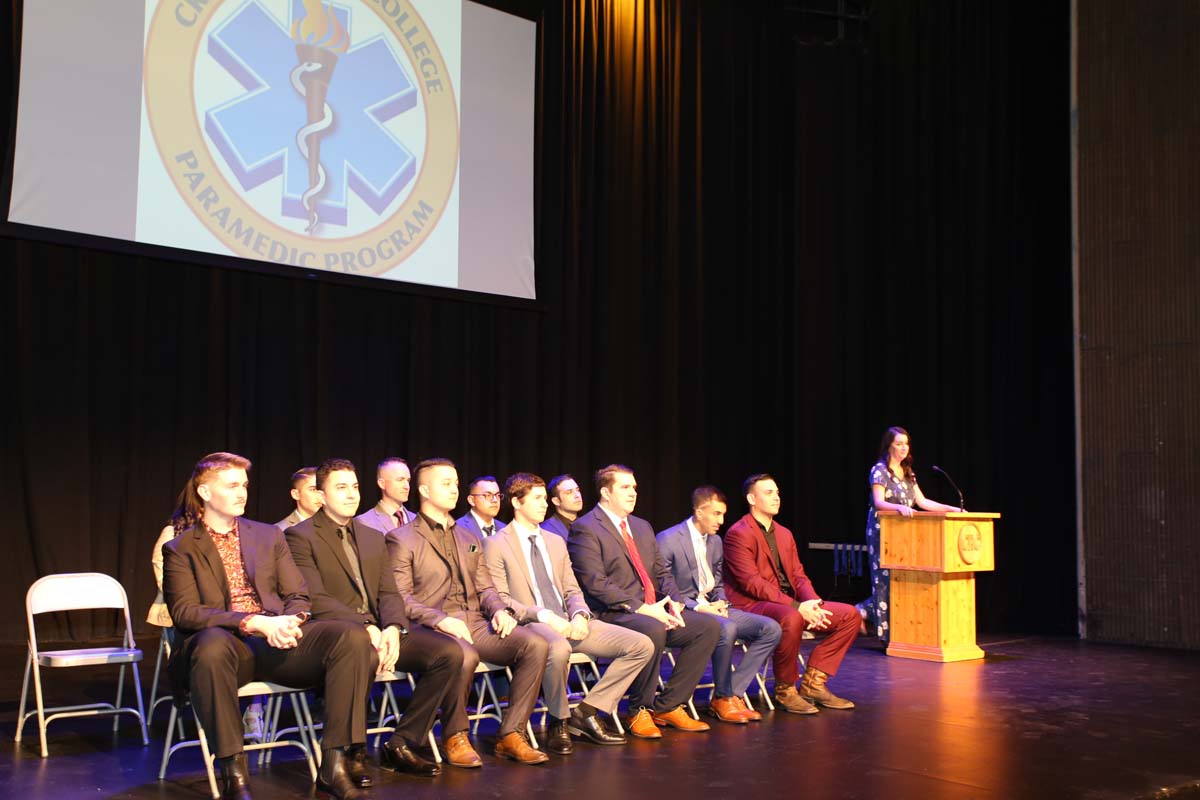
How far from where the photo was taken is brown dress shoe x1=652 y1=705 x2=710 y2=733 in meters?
5.10

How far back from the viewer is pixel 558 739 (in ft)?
15.1

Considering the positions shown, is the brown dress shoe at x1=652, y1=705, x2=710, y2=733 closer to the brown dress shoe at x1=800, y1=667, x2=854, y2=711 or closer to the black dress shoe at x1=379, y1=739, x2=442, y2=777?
the brown dress shoe at x1=800, y1=667, x2=854, y2=711

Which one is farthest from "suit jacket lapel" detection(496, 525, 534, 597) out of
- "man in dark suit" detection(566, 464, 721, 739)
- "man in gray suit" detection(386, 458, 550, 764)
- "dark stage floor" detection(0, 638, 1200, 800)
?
"dark stage floor" detection(0, 638, 1200, 800)

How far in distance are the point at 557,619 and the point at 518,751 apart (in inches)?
23.0

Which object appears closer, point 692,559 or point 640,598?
point 640,598

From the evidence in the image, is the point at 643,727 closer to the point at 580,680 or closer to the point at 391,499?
the point at 580,680

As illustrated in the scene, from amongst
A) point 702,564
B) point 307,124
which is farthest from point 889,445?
point 307,124

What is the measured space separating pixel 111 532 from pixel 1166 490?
7.27m

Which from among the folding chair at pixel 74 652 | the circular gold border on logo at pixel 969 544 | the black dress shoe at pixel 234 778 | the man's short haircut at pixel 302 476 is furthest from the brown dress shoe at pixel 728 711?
the circular gold border on logo at pixel 969 544

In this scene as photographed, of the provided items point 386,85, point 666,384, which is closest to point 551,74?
point 386,85

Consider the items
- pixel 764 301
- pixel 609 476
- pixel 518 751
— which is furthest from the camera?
pixel 764 301

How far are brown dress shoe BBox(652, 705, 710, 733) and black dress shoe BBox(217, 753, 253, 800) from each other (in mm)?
1993

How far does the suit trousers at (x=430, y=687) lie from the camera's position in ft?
14.1

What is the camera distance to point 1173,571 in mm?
8539
